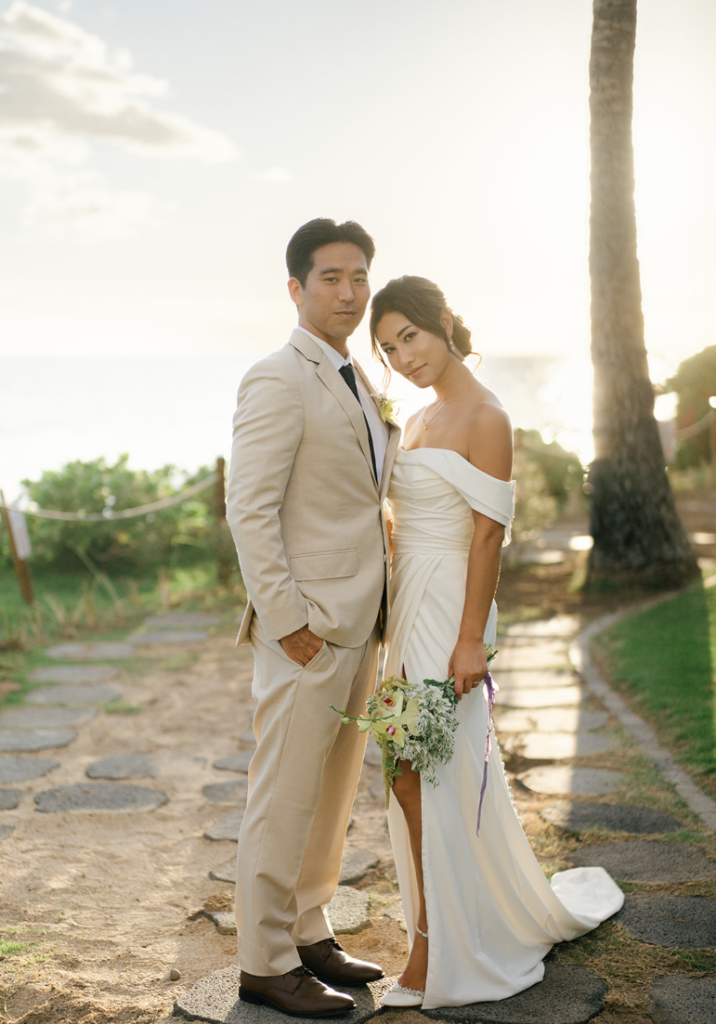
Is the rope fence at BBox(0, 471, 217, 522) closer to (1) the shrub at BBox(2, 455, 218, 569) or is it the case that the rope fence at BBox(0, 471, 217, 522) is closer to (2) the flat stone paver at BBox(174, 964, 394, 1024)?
(1) the shrub at BBox(2, 455, 218, 569)

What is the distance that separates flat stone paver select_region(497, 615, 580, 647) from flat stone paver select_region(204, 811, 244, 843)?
335 cm

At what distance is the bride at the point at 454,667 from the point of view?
2.47 meters

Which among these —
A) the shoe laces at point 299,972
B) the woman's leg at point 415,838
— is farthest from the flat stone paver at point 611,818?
the shoe laces at point 299,972

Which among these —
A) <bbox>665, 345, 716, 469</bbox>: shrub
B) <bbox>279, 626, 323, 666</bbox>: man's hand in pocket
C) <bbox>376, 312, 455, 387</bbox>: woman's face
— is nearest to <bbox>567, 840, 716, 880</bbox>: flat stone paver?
<bbox>279, 626, 323, 666</bbox>: man's hand in pocket

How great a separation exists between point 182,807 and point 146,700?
66.8 inches

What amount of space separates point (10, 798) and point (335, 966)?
2019mm

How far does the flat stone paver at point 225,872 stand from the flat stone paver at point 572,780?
1406 mm

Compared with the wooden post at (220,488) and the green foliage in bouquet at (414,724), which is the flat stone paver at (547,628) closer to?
the wooden post at (220,488)

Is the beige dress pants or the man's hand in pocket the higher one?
the man's hand in pocket

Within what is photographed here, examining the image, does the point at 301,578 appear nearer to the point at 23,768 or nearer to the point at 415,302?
the point at 415,302

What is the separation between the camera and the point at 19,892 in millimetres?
3086

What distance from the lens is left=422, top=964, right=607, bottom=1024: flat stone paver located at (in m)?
2.34

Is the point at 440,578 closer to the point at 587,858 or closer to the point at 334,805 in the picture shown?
the point at 334,805

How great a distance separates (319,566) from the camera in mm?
2416
